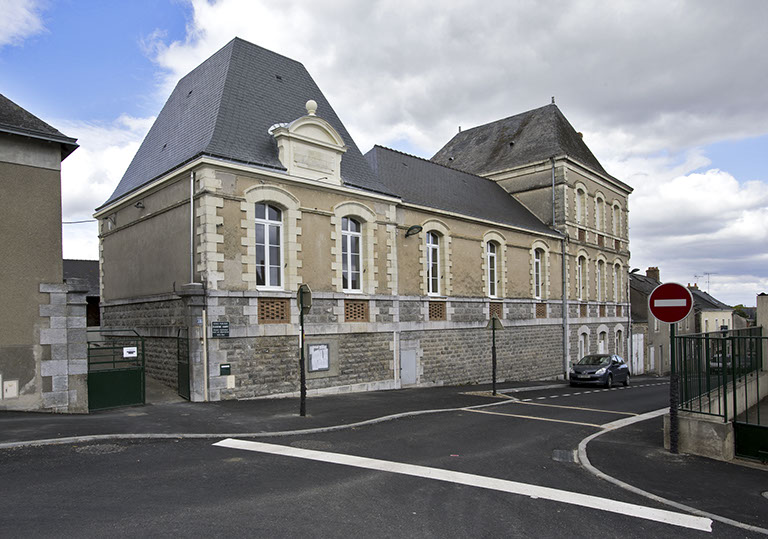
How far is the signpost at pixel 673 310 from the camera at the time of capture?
784 cm

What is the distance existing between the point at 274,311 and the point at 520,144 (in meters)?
21.4

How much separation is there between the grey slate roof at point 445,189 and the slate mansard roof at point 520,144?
3043 millimetres

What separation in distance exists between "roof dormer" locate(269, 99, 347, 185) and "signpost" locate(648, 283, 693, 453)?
9.92 meters

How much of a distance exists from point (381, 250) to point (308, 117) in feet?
15.6

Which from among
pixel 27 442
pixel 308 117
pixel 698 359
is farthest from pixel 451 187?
pixel 27 442

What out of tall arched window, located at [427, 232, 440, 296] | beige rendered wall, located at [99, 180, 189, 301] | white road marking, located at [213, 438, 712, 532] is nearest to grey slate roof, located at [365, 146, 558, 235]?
tall arched window, located at [427, 232, 440, 296]

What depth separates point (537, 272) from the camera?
25781 mm

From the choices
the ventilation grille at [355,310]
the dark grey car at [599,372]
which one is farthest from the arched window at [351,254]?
the dark grey car at [599,372]

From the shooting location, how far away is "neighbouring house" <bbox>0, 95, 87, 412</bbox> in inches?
399

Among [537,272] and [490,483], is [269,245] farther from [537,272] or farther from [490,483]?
[537,272]

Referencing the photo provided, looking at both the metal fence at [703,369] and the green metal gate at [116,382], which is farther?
the green metal gate at [116,382]

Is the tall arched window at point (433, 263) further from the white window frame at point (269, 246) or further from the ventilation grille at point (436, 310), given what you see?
the white window frame at point (269, 246)

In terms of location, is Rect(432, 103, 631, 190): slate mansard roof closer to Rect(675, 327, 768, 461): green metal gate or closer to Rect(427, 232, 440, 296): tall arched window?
Rect(427, 232, 440, 296): tall arched window

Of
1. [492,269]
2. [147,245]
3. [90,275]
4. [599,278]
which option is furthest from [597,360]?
[90,275]
